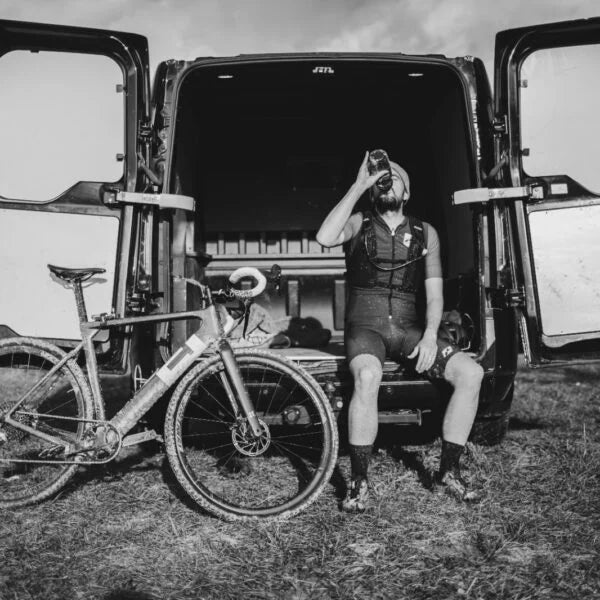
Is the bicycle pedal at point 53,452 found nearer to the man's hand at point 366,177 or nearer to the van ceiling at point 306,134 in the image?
the van ceiling at point 306,134

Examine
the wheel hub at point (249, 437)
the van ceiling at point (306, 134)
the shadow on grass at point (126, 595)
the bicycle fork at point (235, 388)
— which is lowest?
the shadow on grass at point (126, 595)

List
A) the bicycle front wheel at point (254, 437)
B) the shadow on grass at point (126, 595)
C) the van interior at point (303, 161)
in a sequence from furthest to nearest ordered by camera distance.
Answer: the van interior at point (303, 161), the bicycle front wheel at point (254, 437), the shadow on grass at point (126, 595)

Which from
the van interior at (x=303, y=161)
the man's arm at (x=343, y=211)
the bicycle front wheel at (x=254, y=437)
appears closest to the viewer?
the bicycle front wheel at (x=254, y=437)

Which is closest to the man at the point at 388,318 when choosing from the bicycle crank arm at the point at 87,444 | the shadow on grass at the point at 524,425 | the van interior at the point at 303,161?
the van interior at the point at 303,161

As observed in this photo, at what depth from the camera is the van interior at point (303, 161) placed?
14.0 ft

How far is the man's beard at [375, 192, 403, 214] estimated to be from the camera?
3.57 meters

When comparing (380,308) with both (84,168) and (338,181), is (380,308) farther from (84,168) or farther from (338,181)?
(338,181)

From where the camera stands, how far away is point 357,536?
9.30 feet

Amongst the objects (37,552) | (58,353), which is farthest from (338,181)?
(37,552)

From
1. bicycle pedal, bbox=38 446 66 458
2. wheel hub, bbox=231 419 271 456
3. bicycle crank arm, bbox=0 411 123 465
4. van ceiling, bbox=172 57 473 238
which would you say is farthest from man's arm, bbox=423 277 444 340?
bicycle pedal, bbox=38 446 66 458

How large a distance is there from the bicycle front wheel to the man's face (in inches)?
43.3

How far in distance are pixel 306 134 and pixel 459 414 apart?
3.10 meters

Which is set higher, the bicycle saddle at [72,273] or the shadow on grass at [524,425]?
the bicycle saddle at [72,273]

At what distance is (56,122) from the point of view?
3.28 m
